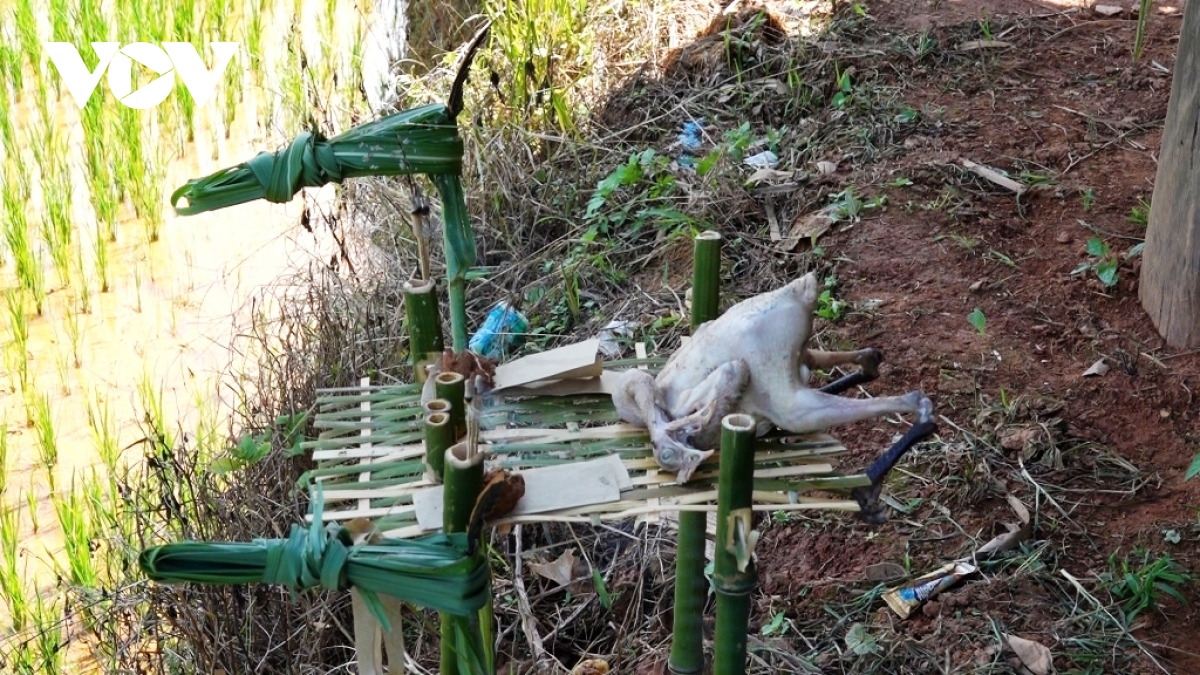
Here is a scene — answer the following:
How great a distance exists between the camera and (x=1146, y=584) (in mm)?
2219

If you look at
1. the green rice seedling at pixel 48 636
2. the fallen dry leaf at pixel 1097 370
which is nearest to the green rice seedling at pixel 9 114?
the green rice seedling at pixel 48 636

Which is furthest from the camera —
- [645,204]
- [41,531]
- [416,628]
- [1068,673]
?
[645,204]

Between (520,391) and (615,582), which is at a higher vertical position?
(520,391)

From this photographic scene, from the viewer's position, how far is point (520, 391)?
1.62m

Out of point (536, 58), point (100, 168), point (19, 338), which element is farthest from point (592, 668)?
point (100, 168)

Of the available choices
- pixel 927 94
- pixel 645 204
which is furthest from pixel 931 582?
pixel 927 94

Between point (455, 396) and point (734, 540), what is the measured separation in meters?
0.39

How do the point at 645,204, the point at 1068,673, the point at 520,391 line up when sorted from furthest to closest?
the point at 645,204 < the point at 1068,673 < the point at 520,391

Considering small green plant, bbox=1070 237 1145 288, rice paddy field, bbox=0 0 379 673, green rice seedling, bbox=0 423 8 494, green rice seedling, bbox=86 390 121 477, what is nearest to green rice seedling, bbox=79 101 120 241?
rice paddy field, bbox=0 0 379 673

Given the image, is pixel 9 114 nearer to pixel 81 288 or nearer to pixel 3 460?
pixel 81 288

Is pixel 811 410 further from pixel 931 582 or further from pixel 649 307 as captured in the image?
pixel 649 307

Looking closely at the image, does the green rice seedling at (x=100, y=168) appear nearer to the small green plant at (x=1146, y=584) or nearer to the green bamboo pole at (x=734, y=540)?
the green bamboo pole at (x=734, y=540)

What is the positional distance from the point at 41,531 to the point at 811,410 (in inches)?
101

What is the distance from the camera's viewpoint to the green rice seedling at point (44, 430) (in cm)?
331
